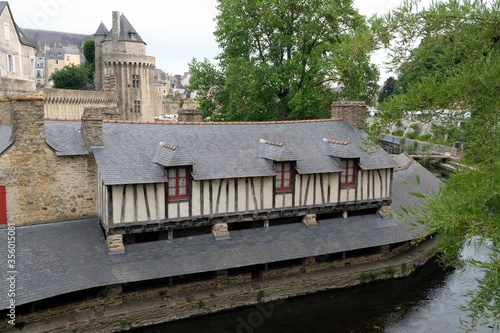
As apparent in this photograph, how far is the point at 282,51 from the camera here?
20906mm

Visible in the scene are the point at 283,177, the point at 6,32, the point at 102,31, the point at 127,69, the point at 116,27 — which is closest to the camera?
the point at 283,177

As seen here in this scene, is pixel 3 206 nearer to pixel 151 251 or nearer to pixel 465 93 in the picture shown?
pixel 151 251

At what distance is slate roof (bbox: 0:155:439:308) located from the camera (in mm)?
9789

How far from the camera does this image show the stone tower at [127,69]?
3528 cm

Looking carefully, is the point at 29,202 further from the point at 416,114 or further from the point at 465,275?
the point at 465,275

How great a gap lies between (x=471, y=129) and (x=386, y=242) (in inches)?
342

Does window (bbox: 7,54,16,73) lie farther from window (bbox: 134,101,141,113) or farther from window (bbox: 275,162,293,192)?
window (bbox: 275,162,293,192)

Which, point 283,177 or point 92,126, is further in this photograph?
point 283,177

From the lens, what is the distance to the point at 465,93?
4891 millimetres

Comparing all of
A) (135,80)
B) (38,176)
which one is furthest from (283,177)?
(135,80)

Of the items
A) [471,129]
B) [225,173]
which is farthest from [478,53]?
[225,173]

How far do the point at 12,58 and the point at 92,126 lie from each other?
21.9 meters

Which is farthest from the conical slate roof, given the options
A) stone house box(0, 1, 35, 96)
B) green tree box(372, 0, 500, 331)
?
green tree box(372, 0, 500, 331)

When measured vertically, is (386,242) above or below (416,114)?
below
